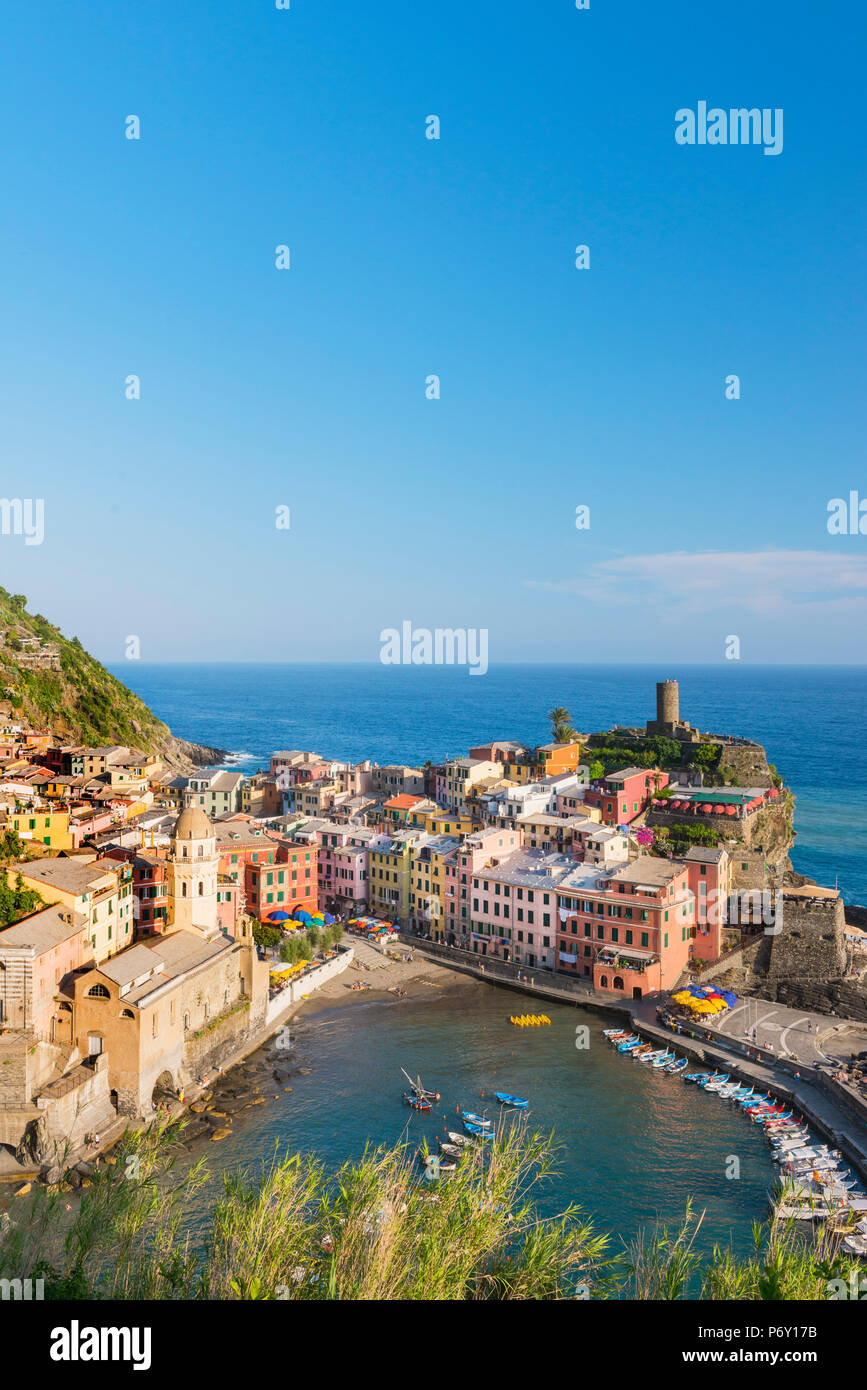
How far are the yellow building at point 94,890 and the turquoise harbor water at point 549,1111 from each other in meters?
8.76

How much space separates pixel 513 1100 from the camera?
1268 inches

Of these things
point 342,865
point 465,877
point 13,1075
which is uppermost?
point 465,877

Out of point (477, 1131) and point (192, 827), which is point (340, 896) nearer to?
point (192, 827)

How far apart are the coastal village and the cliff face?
553 cm

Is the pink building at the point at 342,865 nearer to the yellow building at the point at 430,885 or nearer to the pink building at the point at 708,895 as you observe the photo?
the yellow building at the point at 430,885

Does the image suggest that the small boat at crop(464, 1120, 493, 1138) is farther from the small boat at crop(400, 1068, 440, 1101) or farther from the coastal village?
the coastal village

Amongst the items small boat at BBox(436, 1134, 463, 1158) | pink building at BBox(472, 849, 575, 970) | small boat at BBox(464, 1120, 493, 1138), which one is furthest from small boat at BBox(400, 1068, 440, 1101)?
pink building at BBox(472, 849, 575, 970)

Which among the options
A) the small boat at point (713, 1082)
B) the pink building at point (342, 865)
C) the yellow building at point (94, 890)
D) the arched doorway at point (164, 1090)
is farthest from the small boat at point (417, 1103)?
the pink building at point (342, 865)

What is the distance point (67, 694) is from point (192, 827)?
49123mm

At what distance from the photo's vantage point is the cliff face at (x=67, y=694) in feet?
244

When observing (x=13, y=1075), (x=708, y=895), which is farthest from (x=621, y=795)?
(x=13, y=1075)

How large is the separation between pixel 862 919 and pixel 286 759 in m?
44.9

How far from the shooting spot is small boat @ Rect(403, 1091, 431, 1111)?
31.4m

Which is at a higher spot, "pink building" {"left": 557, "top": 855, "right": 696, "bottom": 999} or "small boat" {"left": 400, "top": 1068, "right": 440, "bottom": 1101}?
"pink building" {"left": 557, "top": 855, "right": 696, "bottom": 999}
